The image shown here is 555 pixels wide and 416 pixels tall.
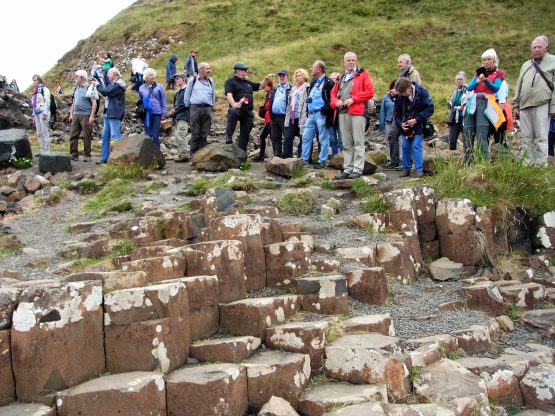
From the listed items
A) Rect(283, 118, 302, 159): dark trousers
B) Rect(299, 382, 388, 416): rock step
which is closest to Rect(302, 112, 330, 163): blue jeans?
Rect(283, 118, 302, 159): dark trousers

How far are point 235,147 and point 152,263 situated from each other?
7.91 m

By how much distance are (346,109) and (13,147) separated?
31.5 feet

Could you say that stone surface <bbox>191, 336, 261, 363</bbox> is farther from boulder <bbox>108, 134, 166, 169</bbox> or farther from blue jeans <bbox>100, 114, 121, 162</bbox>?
blue jeans <bbox>100, 114, 121, 162</bbox>

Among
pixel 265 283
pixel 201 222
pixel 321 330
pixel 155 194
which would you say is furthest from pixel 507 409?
pixel 155 194

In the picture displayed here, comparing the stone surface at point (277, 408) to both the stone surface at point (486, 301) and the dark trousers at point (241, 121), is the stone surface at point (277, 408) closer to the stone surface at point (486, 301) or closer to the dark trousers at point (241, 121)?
the stone surface at point (486, 301)

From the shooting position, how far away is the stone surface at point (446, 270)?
8672mm

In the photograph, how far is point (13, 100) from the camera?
65.0ft

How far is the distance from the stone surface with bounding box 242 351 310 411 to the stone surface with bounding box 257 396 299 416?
0.80 feet

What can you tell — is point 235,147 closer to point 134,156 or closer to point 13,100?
point 134,156

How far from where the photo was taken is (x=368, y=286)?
7219 millimetres

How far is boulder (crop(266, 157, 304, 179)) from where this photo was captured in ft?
40.2

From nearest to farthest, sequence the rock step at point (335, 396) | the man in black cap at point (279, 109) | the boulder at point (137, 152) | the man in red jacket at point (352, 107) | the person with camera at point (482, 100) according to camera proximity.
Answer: the rock step at point (335, 396)
the person with camera at point (482, 100)
the man in red jacket at point (352, 107)
the boulder at point (137, 152)
the man in black cap at point (279, 109)

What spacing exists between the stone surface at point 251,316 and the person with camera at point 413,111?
6.36 meters

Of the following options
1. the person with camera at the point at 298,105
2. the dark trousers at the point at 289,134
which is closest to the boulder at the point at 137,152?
the dark trousers at the point at 289,134
